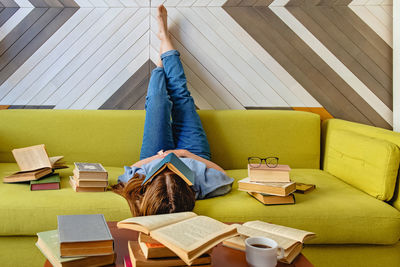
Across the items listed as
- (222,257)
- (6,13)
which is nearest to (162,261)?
(222,257)

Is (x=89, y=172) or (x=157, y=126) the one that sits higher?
(x=157, y=126)

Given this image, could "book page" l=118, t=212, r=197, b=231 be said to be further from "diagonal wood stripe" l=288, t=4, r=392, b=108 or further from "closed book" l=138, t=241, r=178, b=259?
"diagonal wood stripe" l=288, t=4, r=392, b=108

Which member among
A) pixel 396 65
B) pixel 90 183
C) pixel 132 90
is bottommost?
pixel 90 183

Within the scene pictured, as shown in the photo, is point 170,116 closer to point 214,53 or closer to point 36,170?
point 214,53

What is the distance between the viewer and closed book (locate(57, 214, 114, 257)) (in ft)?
2.57

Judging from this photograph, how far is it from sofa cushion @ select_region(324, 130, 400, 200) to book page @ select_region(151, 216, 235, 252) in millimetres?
1077

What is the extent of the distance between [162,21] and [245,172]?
126cm

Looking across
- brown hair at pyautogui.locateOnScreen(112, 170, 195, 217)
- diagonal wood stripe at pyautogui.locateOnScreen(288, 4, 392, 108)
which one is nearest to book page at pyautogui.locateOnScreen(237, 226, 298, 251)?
brown hair at pyautogui.locateOnScreen(112, 170, 195, 217)

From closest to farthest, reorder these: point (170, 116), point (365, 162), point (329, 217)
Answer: point (329, 217), point (365, 162), point (170, 116)

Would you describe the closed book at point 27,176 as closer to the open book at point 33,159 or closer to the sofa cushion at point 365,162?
the open book at point 33,159

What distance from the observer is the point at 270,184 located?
1480 mm

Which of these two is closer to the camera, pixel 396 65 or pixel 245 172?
pixel 245 172

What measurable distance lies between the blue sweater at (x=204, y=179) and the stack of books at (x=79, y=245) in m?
0.72

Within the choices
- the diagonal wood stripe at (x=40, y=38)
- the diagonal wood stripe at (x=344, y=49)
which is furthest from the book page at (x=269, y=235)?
the diagonal wood stripe at (x=40, y=38)
